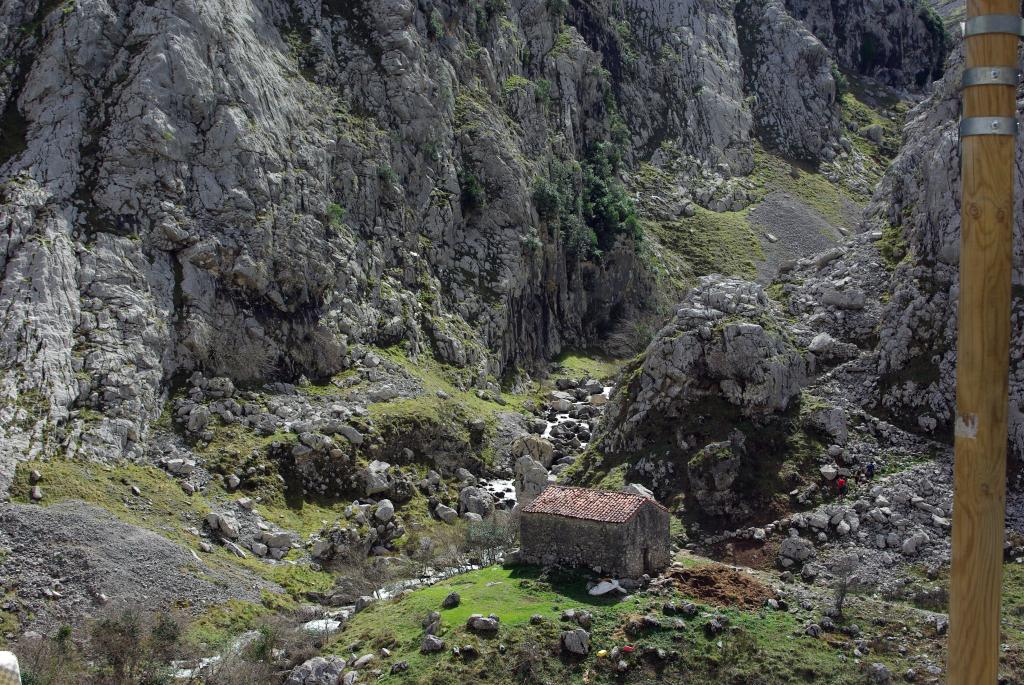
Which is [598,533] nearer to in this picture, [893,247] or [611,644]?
[611,644]

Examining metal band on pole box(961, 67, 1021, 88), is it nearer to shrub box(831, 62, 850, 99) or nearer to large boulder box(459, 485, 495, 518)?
large boulder box(459, 485, 495, 518)

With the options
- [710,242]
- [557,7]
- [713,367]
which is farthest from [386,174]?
[710,242]

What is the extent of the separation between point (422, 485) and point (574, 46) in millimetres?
65787

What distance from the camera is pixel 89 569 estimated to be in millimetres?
45719

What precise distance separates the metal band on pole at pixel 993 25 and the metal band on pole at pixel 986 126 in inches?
24.0

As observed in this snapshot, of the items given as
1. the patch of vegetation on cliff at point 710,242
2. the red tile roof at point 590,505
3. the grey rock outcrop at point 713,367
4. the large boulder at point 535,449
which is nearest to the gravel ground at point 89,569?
the red tile roof at point 590,505

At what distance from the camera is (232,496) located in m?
56.2

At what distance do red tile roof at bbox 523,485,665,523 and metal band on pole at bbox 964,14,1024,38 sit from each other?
1412 inches

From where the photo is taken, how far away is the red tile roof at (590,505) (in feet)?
143

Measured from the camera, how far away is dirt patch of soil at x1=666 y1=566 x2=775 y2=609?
136ft

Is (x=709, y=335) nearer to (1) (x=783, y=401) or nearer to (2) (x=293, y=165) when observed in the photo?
(1) (x=783, y=401)

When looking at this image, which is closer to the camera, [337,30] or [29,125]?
[29,125]

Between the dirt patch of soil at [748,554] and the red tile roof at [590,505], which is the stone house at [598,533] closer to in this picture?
the red tile roof at [590,505]

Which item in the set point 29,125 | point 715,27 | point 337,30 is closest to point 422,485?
point 29,125
